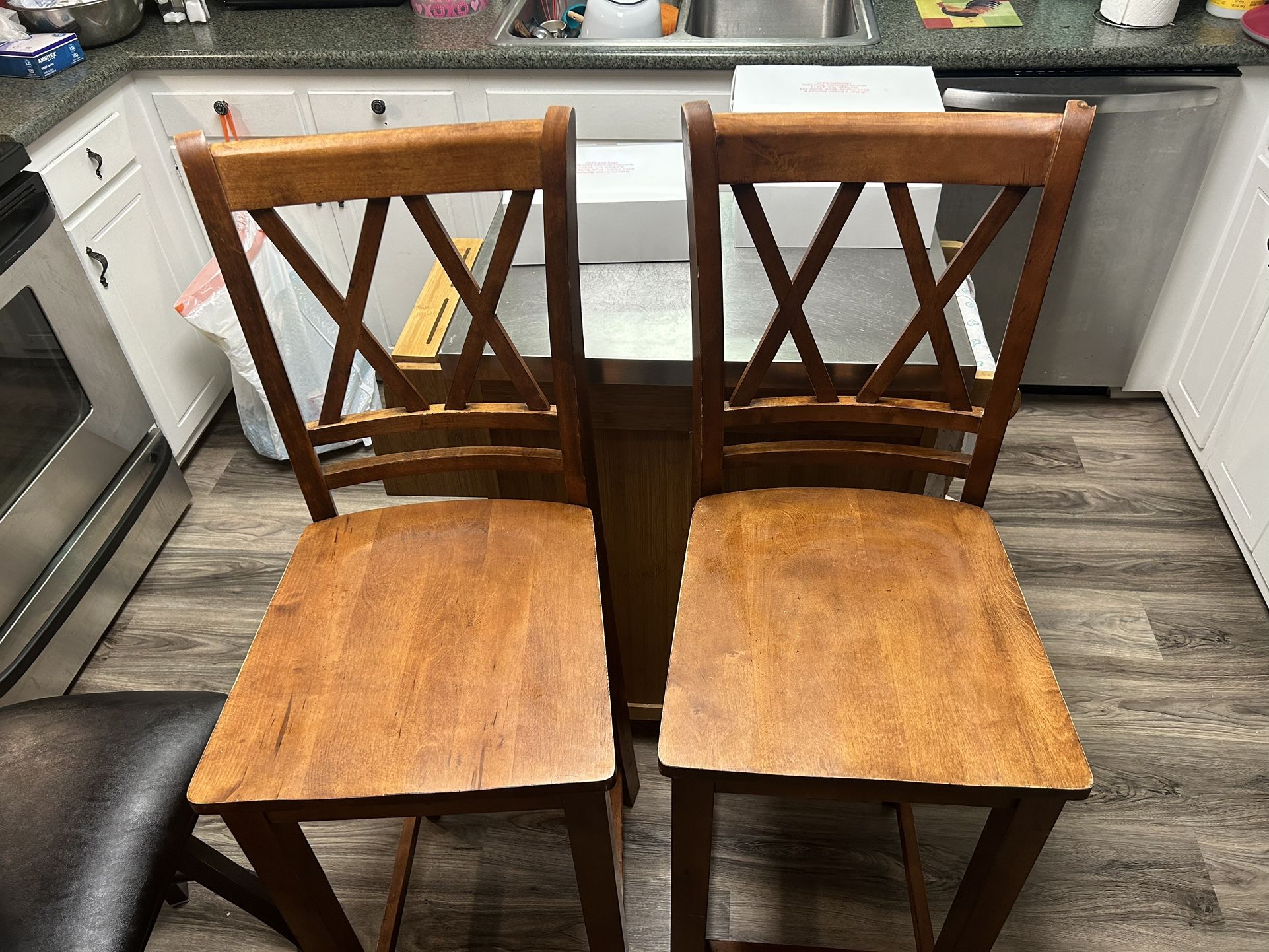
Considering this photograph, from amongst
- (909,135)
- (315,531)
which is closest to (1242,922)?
(909,135)

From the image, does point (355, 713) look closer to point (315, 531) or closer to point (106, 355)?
point (315, 531)

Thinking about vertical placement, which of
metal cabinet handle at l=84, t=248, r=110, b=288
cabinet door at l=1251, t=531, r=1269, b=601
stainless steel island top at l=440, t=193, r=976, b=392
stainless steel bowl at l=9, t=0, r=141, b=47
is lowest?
cabinet door at l=1251, t=531, r=1269, b=601

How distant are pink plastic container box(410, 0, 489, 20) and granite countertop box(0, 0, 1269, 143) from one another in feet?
0.12

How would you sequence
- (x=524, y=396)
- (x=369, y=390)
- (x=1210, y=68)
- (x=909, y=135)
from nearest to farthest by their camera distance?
(x=909, y=135)
(x=524, y=396)
(x=1210, y=68)
(x=369, y=390)

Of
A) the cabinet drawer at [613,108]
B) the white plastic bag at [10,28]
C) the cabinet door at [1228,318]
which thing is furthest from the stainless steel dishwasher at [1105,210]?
the white plastic bag at [10,28]

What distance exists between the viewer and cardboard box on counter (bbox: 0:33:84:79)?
6.17 ft

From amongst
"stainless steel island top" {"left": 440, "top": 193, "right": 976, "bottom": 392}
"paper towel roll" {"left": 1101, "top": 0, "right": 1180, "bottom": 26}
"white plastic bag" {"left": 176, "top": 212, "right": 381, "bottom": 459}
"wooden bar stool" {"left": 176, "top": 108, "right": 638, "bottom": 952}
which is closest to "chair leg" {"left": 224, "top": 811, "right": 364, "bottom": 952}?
"wooden bar stool" {"left": 176, "top": 108, "right": 638, "bottom": 952}

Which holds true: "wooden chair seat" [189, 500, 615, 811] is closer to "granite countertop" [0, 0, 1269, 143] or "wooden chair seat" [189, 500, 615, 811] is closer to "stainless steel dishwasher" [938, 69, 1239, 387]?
"granite countertop" [0, 0, 1269, 143]

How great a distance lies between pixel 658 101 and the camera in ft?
6.75

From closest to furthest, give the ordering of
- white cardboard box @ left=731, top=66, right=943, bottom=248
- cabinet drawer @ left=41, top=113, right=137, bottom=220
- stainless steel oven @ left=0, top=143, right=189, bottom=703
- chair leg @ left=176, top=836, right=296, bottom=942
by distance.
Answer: chair leg @ left=176, top=836, right=296, bottom=942
white cardboard box @ left=731, top=66, right=943, bottom=248
stainless steel oven @ left=0, top=143, right=189, bottom=703
cabinet drawer @ left=41, top=113, right=137, bottom=220

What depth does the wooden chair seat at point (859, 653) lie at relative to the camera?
91 cm

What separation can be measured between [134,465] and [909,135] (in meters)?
1.74

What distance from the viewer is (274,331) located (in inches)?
78.0

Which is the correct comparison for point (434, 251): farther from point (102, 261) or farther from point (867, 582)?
point (102, 261)
